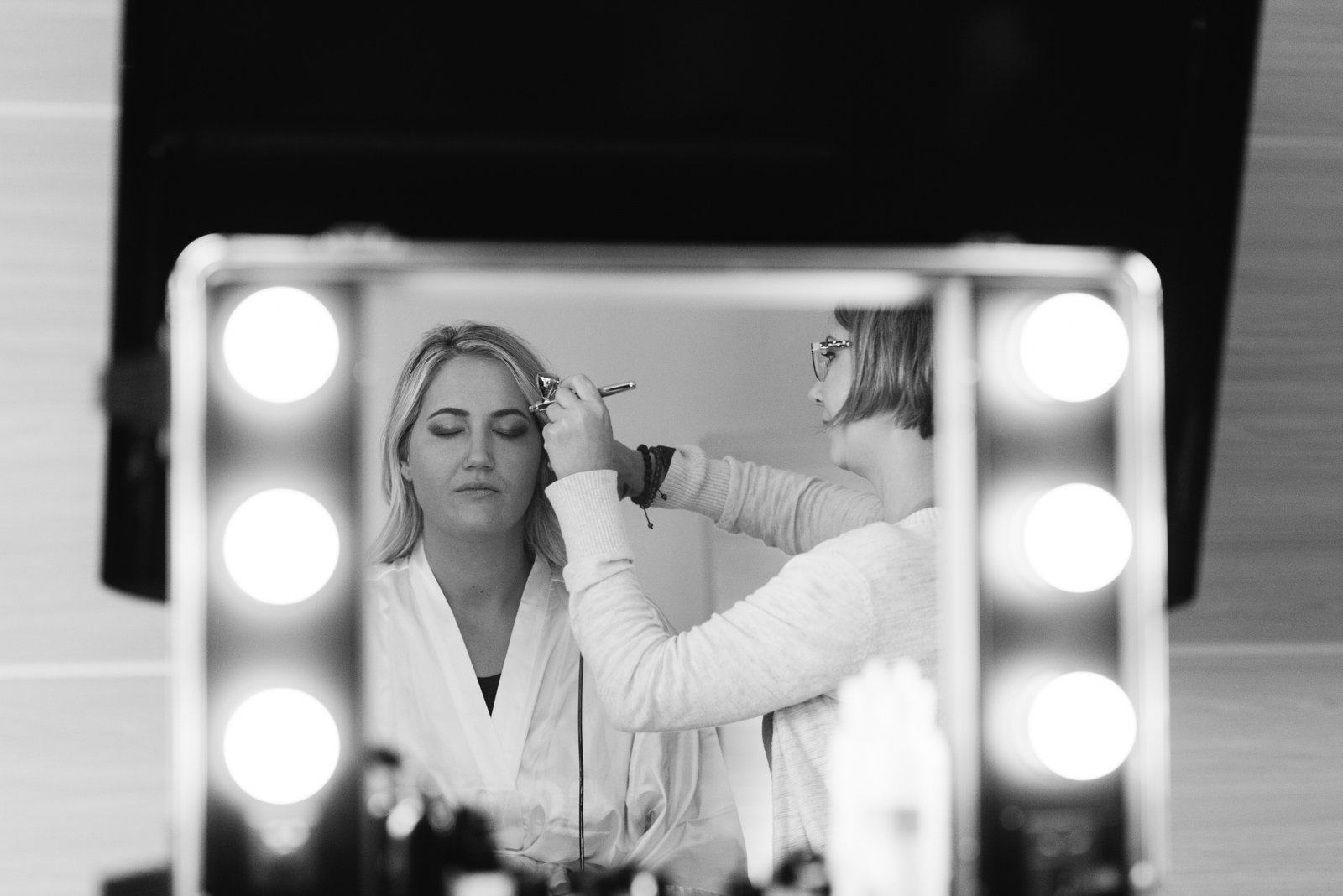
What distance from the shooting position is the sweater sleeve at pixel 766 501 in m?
0.54

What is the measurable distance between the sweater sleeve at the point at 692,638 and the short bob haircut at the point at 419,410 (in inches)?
0.4

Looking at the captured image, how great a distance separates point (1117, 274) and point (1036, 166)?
0.07m

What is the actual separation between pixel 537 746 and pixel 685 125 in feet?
1.01

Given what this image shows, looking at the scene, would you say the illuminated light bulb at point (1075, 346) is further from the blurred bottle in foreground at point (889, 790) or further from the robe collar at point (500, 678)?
the robe collar at point (500, 678)

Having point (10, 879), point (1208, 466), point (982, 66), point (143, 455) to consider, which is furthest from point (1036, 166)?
point (10, 879)

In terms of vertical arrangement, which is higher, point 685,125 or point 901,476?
point 685,125

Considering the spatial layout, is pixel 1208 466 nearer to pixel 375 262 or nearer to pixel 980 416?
pixel 980 416

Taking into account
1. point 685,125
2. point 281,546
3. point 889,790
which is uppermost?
point 685,125

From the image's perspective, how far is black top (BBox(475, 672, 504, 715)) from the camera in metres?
0.53

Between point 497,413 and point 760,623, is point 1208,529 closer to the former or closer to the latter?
point 760,623

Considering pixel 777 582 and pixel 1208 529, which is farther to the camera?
pixel 1208 529

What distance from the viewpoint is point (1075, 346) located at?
0.55m

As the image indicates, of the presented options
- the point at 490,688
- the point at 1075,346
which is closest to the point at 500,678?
the point at 490,688

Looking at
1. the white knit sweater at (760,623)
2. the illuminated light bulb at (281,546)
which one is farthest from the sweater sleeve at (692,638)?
the illuminated light bulb at (281,546)
